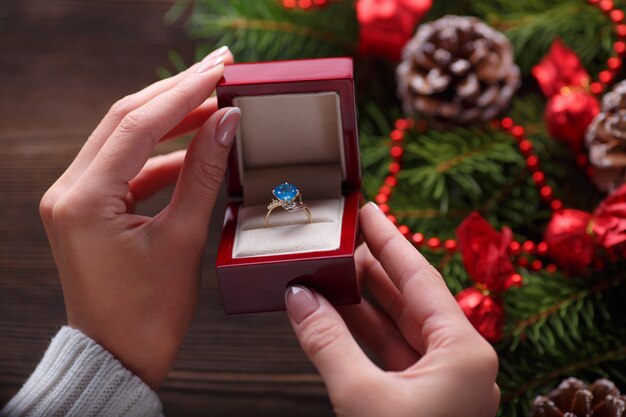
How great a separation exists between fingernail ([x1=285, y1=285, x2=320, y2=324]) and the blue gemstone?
10cm

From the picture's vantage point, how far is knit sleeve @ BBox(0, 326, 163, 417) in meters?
0.71

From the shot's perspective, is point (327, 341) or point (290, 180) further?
point (290, 180)

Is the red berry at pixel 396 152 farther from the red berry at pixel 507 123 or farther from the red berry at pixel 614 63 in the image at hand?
the red berry at pixel 614 63

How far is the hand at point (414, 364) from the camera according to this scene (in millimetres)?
593

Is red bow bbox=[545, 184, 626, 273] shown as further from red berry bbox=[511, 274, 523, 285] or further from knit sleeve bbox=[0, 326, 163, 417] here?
knit sleeve bbox=[0, 326, 163, 417]

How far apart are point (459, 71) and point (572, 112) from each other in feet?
0.47

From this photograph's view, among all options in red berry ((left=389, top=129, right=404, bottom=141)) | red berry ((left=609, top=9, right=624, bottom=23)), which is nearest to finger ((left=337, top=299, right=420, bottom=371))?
red berry ((left=389, top=129, right=404, bottom=141))

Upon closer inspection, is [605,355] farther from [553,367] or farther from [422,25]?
[422,25]

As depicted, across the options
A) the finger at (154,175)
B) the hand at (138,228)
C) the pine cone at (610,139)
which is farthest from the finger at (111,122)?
the pine cone at (610,139)

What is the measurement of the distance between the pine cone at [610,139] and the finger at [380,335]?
31 centimetres

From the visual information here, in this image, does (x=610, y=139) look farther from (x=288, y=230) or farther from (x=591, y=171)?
(x=288, y=230)

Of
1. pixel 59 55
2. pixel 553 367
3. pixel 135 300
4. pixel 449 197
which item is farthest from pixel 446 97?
pixel 59 55

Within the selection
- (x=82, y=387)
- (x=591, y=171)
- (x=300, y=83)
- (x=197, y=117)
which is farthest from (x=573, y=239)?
(x=82, y=387)

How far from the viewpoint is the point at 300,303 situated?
25.4 inches
